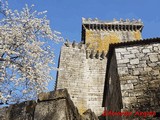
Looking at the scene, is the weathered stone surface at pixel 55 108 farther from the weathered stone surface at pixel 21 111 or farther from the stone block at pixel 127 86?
the stone block at pixel 127 86

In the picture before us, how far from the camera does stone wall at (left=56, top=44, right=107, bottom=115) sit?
69.6 feet

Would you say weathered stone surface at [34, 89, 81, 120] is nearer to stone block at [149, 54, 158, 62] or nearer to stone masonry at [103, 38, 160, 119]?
stone masonry at [103, 38, 160, 119]

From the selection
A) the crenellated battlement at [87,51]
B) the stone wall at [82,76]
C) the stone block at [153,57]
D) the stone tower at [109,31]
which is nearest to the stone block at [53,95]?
the stone block at [153,57]

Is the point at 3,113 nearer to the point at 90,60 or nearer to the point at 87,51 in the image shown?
the point at 90,60

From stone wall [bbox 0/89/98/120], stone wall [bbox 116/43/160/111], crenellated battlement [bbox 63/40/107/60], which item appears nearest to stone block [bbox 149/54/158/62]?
stone wall [bbox 116/43/160/111]

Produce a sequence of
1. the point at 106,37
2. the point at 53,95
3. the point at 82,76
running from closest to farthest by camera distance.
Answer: the point at 53,95, the point at 82,76, the point at 106,37

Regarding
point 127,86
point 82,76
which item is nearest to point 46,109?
point 127,86

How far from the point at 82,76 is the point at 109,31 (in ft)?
33.9

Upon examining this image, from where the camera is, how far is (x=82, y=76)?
75.4ft

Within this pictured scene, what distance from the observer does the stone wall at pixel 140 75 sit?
718 cm

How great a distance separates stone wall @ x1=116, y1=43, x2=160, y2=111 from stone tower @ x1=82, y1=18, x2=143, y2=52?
2092cm

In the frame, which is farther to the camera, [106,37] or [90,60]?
[106,37]

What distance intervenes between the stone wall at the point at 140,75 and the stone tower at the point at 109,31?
20.9 m

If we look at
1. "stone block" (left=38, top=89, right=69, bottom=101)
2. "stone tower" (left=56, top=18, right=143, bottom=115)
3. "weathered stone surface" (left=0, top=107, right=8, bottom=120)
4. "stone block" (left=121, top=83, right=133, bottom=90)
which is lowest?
"weathered stone surface" (left=0, top=107, right=8, bottom=120)
